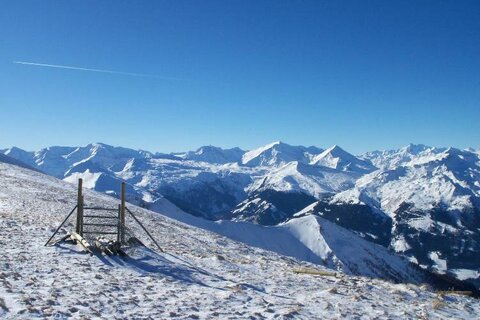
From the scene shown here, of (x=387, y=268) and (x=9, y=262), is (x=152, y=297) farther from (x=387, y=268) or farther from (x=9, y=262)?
(x=387, y=268)

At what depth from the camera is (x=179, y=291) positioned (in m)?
14.7

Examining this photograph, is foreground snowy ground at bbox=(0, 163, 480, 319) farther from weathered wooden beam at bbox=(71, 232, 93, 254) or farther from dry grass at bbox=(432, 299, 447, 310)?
weathered wooden beam at bbox=(71, 232, 93, 254)

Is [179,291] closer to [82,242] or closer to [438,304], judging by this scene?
[82,242]

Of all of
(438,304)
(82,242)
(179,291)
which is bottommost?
(179,291)

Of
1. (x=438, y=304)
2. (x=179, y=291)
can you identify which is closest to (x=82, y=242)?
(x=179, y=291)

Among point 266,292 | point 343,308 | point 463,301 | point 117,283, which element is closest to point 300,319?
point 343,308

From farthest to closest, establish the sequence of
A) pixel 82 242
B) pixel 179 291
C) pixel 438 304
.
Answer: pixel 82 242 → pixel 438 304 → pixel 179 291

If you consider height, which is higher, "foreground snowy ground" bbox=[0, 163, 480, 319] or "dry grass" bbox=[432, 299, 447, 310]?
"dry grass" bbox=[432, 299, 447, 310]

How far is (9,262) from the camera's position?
16375 millimetres

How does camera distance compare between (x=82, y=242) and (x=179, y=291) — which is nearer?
(x=179, y=291)

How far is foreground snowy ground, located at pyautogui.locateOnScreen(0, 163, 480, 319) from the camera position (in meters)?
12.1

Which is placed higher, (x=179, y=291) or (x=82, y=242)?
(x=82, y=242)

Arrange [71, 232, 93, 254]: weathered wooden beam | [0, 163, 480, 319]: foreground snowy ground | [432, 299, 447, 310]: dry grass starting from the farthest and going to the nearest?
[71, 232, 93, 254]: weathered wooden beam, [432, 299, 447, 310]: dry grass, [0, 163, 480, 319]: foreground snowy ground

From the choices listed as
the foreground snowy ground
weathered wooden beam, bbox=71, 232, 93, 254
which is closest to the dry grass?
the foreground snowy ground
